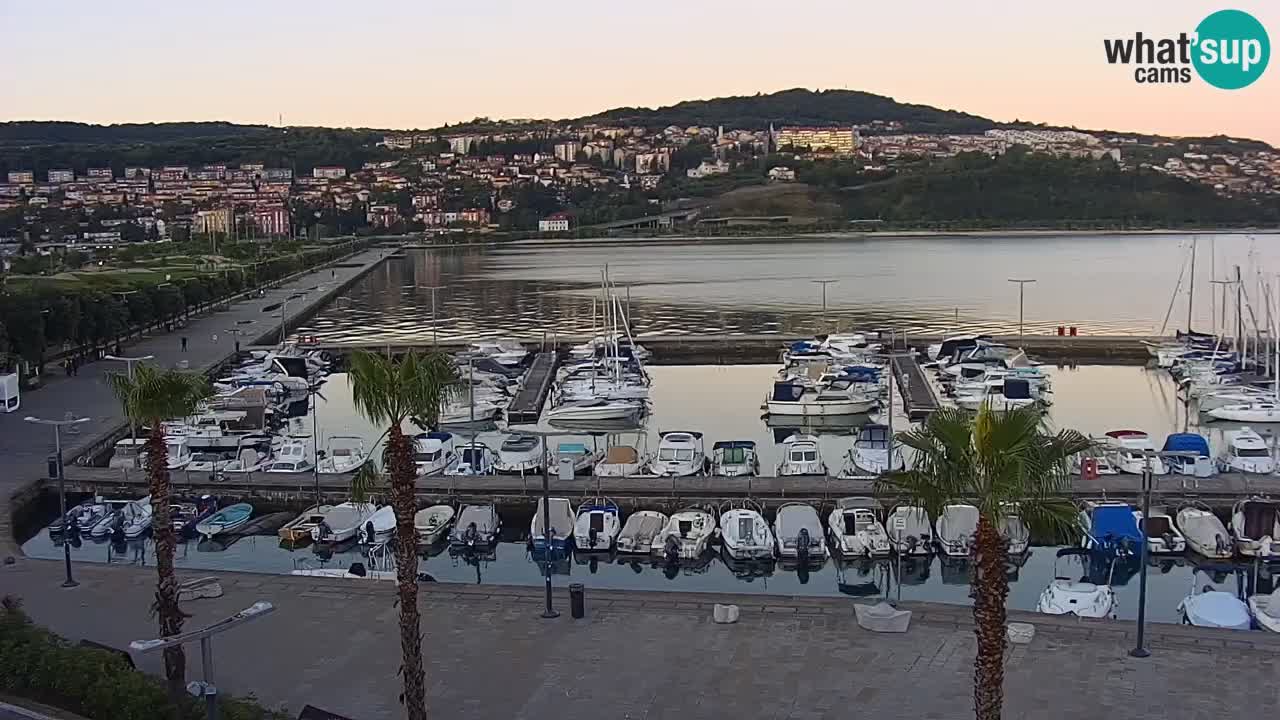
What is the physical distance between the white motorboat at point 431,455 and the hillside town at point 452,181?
88111mm

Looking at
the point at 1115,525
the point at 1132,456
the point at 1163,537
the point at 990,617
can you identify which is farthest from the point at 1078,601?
the point at 1132,456

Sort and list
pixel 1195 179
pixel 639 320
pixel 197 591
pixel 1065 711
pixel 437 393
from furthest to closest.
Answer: pixel 1195 179, pixel 639 320, pixel 197 591, pixel 1065 711, pixel 437 393

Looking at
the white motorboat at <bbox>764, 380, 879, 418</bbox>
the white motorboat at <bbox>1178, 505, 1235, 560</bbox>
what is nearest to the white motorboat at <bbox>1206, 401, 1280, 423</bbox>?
the white motorboat at <bbox>764, 380, 879, 418</bbox>

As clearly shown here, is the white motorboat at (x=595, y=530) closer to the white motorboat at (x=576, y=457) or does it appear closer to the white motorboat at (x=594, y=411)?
the white motorboat at (x=576, y=457)

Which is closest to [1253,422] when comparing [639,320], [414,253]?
[639,320]

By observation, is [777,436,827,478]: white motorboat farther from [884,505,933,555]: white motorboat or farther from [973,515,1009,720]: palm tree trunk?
[973,515,1009,720]: palm tree trunk

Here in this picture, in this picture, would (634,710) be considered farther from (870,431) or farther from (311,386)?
(311,386)

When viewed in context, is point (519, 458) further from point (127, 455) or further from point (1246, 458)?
point (1246, 458)

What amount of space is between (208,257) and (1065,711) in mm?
66302

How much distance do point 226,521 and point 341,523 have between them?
6.87 ft

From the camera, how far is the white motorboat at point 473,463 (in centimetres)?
1952

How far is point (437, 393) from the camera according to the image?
25.3 ft

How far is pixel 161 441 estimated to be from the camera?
952 cm

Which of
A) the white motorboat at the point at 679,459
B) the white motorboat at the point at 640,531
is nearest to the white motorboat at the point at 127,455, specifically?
A: the white motorboat at the point at 679,459
